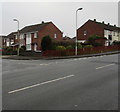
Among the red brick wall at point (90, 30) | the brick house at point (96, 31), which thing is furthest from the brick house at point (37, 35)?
the red brick wall at point (90, 30)

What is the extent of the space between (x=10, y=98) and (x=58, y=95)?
158cm

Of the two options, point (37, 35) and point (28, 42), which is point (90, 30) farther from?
point (28, 42)

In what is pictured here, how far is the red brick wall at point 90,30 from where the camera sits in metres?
60.2

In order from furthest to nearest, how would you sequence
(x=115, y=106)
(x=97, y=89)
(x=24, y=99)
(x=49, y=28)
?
(x=49, y=28)
(x=97, y=89)
(x=24, y=99)
(x=115, y=106)

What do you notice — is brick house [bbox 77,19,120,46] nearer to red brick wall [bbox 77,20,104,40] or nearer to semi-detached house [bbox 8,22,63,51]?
red brick wall [bbox 77,20,104,40]

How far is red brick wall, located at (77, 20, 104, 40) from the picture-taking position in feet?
198

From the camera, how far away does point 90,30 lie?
62.6 metres

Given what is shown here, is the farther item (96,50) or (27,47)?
(27,47)

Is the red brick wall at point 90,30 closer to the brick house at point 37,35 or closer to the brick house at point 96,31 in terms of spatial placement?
the brick house at point 96,31

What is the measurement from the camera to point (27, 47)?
55.0 metres

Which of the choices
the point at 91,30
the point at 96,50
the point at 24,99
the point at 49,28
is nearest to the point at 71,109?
the point at 24,99

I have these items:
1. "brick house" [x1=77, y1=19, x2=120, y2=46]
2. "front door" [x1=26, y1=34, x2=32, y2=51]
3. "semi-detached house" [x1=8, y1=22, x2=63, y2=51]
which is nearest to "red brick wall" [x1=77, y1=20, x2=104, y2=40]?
"brick house" [x1=77, y1=19, x2=120, y2=46]

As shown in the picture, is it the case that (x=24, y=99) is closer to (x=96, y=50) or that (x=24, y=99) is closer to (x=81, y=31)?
(x=96, y=50)

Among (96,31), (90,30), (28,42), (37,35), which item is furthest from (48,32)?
(96,31)
